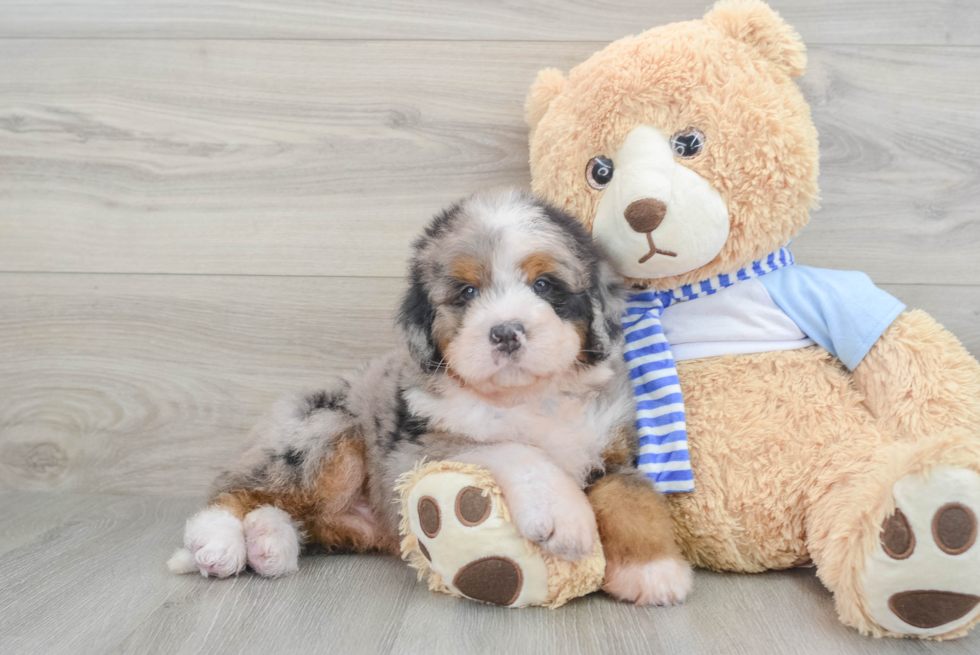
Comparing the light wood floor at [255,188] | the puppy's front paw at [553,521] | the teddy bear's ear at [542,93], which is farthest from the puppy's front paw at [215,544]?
the teddy bear's ear at [542,93]

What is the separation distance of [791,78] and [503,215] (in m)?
0.81

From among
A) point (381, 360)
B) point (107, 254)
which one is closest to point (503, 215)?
point (381, 360)

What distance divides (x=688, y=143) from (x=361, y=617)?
4.05 feet

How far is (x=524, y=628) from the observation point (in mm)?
1427

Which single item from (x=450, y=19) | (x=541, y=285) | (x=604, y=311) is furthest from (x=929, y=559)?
(x=450, y=19)

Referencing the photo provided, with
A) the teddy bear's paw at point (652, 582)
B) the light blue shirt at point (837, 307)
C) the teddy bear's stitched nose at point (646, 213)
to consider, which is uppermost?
the teddy bear's stitched nose at point (646, 213)

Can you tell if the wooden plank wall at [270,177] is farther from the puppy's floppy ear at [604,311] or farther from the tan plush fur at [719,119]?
the puppy's floppy ear at [604,311]

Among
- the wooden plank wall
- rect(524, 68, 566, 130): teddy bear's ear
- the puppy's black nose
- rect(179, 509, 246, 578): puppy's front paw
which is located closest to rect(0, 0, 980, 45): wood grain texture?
the wooden plank wall

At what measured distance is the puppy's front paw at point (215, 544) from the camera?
1743 millimetres

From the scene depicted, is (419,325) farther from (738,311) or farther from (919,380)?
(919,380)

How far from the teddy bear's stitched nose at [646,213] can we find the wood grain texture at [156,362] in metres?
0.91

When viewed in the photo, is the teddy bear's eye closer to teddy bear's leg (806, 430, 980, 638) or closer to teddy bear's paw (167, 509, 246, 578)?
teddy bear's leg (806, 430, 980, 638)

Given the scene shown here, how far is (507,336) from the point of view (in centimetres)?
148

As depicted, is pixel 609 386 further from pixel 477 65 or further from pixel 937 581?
pixel 477 65
